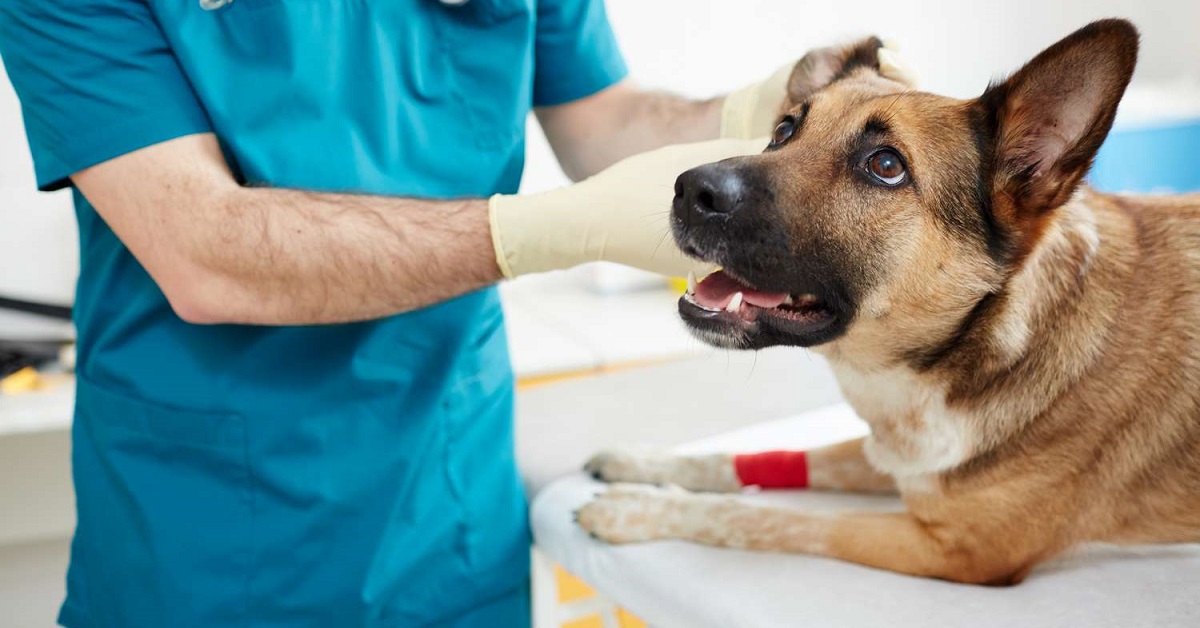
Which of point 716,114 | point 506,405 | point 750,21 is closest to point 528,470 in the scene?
point 506,405

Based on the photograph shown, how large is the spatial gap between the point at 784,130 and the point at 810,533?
600 millimetres

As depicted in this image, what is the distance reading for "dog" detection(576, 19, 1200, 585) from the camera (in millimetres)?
1145

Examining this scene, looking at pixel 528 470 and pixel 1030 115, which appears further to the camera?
pixel 528 470

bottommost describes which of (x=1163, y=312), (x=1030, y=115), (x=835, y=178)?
(x=1163, y=312)

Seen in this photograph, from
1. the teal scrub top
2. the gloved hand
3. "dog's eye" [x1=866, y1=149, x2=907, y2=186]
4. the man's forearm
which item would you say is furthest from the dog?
the teal scrub top

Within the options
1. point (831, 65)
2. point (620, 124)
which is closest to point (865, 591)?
point (831, 65)

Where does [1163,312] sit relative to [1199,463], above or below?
above

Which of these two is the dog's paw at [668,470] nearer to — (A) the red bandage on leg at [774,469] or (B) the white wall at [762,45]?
(A) the red bandage on leg at [774,469]

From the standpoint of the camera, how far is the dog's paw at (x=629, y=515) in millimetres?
1330

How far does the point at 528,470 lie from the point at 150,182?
2.85 feet

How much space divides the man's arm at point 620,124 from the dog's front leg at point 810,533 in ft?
2.16

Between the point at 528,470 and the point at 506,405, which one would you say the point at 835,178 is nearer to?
the point at 506,405

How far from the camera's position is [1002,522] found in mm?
1193

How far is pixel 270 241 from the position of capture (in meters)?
1.15
